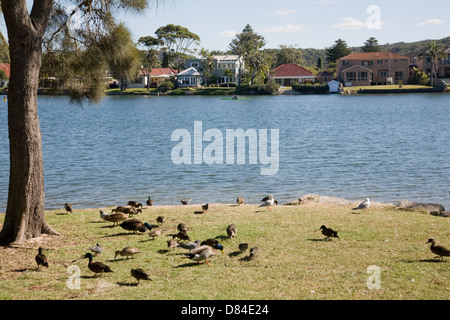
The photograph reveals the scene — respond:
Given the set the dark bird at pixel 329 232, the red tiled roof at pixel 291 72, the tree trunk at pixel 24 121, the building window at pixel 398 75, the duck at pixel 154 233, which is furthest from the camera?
the red tiled roof at pixel 291 72

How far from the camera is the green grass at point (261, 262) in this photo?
8.33m

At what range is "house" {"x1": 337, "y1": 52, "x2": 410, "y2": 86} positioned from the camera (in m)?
123

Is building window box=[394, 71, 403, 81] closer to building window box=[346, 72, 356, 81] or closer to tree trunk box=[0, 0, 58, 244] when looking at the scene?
building window box=[346, 72, 356, 81]

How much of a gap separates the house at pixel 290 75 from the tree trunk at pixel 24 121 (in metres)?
122

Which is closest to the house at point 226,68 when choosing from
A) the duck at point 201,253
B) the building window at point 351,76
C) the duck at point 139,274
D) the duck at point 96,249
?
the building window at point 351,76

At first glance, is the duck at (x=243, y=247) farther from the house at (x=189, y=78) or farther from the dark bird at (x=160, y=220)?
the house at (x=189, y=78)

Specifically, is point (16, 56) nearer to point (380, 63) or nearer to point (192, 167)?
point (192, 167)

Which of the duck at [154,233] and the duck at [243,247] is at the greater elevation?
the duck at [243,247]

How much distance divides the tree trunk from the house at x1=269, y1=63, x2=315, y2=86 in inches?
4797

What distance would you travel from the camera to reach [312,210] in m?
15.4

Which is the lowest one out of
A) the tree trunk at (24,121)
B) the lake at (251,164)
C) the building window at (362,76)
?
the lake at (251,164)

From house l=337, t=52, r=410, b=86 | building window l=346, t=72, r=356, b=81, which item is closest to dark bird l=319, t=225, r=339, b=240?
house l=337, t=52, r=410, b=86
